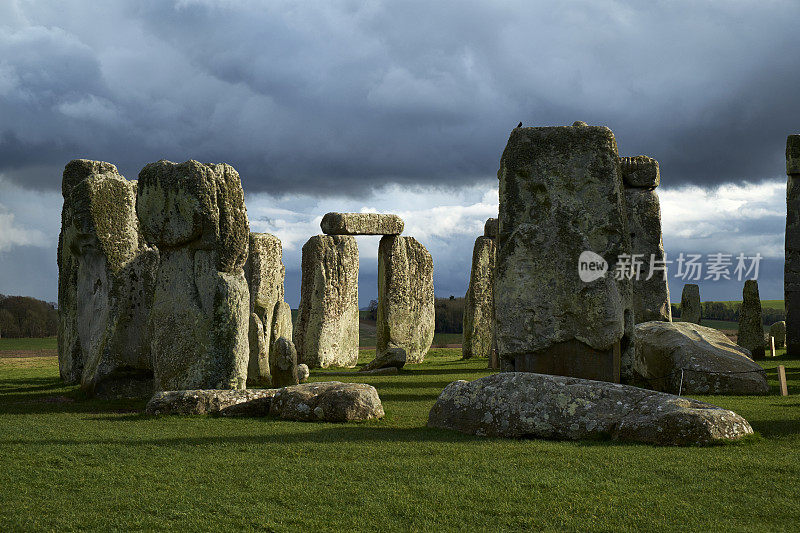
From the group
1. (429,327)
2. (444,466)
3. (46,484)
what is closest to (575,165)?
(444,466)

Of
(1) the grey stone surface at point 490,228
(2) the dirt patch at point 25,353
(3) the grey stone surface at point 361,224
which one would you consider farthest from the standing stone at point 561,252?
(2) the dirt patch at point 25,353

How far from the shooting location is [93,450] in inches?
255

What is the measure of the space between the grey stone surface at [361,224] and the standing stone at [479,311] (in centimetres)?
262

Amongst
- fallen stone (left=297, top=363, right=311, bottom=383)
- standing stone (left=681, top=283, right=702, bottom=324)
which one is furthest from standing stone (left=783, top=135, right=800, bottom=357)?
fallen stone (left=297, top=363, right=311, bottom=383)

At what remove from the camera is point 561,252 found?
10.6m

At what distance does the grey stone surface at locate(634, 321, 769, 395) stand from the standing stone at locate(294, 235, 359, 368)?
9.71m

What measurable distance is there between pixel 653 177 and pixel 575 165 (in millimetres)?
8442

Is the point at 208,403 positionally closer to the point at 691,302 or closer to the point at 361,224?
the point at 361,224

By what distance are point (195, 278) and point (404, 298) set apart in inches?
486

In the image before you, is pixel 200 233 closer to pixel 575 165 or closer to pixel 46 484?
pixel 46 484

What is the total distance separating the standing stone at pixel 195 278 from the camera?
9367 millimetres

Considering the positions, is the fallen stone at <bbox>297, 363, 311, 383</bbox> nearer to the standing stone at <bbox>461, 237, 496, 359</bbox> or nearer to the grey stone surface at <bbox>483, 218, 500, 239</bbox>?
the standing stone at <bbox>461, 237, 496, 359</bbox>

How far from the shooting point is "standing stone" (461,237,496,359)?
2183 centimetres

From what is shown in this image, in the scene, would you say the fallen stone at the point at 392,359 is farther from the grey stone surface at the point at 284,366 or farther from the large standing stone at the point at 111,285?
the large standing stone at the point at 111,285
